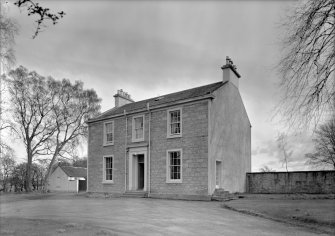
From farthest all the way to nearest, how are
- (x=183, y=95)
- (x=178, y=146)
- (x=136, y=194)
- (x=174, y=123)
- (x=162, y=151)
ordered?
(x=183, y=95), (x=136, y=194), (x=162, y=151), (x=174, y=123), (x=178, y=146)

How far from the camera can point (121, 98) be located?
3041cm

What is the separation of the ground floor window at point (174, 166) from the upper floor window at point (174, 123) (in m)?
1.16

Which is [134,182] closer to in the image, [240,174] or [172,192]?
[172,192]

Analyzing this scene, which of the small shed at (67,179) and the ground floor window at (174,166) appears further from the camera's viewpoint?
the small shed at (67,179)

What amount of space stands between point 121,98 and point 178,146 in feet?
38.5

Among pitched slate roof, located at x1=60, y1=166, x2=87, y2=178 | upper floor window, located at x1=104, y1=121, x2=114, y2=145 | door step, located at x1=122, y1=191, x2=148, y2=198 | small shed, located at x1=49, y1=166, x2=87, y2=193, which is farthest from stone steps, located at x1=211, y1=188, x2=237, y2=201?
pitched slate roof, located at x1=60, y1=166, x2=87, y2=178

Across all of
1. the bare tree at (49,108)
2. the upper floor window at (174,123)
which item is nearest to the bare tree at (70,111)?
the bare tree at (49,108)

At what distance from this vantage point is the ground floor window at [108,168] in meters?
25.5

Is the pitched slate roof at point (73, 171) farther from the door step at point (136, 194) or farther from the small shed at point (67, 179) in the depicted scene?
the door step at point (136, 194)

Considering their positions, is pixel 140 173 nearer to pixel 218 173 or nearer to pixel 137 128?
pixel 137 128

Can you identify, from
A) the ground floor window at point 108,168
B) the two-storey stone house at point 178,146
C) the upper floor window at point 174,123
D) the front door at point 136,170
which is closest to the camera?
the two-storey stone house at point 178,146

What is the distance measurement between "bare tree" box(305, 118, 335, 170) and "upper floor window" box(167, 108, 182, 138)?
20508 millimetres

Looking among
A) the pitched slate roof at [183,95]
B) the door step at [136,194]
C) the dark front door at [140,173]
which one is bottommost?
the door step at [136,194]

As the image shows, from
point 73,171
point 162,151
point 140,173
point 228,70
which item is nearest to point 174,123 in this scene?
point 162,151
